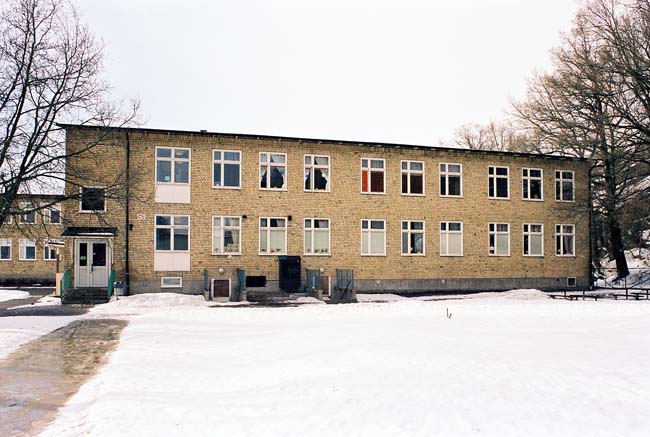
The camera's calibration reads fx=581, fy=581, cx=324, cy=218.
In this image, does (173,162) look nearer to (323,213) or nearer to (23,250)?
(323,213)

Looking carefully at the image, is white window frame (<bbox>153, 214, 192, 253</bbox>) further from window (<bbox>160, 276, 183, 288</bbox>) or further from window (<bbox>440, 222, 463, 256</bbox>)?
window (<bbox>440, 222, 463, 256</bbox>)

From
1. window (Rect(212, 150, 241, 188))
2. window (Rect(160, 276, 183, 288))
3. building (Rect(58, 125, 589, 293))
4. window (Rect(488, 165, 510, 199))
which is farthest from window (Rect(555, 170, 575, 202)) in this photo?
window (Rect(160, 276, 183, 288))

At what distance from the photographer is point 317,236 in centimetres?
2797

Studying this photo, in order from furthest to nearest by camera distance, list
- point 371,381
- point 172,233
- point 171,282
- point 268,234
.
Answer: point 268,234 → point 172,233 → point 171,282 → point 371,381

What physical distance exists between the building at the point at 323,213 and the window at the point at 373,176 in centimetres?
5

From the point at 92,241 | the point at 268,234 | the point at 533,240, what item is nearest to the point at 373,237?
the point at 268,234

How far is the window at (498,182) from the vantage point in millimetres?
31016

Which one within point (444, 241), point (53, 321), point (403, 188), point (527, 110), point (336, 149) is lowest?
point (53, 321)

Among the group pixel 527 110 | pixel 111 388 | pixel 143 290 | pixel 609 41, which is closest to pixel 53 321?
pixel 143 290

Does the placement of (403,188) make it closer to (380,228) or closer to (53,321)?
(380,228)

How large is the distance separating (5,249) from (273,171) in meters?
24.4

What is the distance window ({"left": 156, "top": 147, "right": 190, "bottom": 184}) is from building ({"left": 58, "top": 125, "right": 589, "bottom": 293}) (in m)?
0.05

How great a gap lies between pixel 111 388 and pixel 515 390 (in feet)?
21.3

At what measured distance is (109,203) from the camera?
25.4 metres
